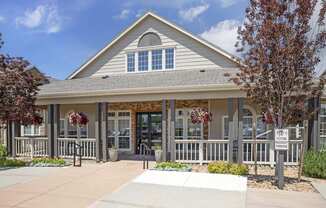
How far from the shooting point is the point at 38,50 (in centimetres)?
1711

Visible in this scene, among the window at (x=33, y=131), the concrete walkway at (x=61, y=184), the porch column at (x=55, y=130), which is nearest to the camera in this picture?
the concrete walkway at (x=61, y=184)

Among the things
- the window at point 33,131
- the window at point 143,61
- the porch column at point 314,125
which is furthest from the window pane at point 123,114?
the porch column at point 314,125

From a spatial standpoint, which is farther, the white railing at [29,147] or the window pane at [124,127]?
the window pane at [124,127]

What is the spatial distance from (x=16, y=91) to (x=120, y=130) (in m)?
6.00

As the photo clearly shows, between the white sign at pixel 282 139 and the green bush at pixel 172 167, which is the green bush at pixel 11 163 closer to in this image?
the green bush at pixel 172 167

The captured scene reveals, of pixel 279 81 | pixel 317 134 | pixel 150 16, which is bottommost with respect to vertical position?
pixel 317 134

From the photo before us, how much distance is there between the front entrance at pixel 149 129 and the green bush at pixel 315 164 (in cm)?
744

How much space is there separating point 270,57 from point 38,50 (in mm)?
13900

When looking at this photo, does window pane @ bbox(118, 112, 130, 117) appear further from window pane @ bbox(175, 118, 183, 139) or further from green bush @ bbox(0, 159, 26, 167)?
green bush @ bbox(0, 159, 26, 167)

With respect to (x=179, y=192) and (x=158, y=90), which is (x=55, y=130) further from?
(x=179, y=192)

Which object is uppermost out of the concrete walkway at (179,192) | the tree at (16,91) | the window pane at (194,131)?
the tree at (16,91)

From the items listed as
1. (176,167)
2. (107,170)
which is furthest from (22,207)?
(176,167)

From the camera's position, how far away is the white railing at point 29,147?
46.5 feet

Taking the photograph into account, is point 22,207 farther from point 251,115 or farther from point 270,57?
point 251,115
